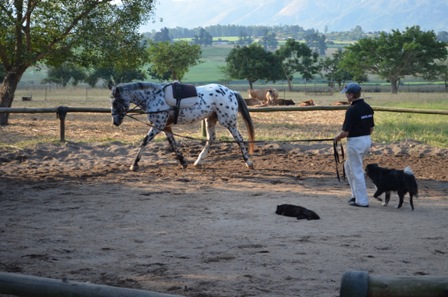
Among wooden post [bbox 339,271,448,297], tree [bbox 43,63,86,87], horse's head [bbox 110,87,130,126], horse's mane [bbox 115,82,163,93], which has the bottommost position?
tree [bbox 43,63,86,87]

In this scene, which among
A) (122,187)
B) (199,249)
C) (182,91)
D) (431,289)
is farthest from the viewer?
(182,91)

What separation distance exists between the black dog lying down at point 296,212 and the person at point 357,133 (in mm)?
1190

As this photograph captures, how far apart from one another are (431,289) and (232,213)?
6.75 metres

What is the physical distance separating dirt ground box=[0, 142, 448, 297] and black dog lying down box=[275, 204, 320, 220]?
19 cm

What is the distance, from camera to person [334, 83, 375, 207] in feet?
35.0

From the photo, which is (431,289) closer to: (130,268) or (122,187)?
(130,268)

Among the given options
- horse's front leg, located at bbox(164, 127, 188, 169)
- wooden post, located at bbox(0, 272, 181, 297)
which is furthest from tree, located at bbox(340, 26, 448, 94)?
wooden post, located at bbox(0, 272, 181, 297)

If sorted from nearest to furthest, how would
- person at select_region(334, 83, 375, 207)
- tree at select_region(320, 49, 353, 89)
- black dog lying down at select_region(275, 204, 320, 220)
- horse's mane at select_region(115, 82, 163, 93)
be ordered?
black dog lying down at select_region(275, 204, 320, 220) < person at select_region(334, 83, 375, 207) < horse's mane at select_region(115, 82, 163, 93) < tree at select_region(320, 49, 353, 89)

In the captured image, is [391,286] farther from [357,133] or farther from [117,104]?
[117,104]

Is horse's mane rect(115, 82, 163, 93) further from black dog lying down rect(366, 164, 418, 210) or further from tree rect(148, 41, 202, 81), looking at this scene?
tree rect(148, 41, 202, 81)

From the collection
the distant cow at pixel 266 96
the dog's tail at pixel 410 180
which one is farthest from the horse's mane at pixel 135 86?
the distant cow at pixel 266 96

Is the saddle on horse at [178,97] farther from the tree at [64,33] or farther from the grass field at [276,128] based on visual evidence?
the tree at [64,33]

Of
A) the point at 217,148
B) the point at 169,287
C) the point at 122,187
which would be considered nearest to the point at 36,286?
the point at 169,287

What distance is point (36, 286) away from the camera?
3.84 meters
